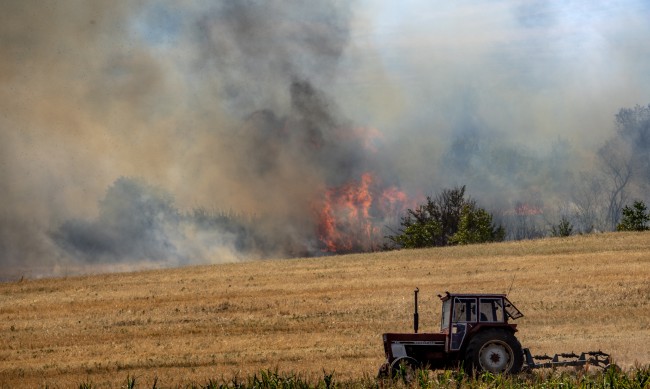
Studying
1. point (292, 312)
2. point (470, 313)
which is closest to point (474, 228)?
point (292, 312)

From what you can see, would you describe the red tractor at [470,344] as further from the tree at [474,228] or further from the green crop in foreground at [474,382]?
the tree at [474,228]

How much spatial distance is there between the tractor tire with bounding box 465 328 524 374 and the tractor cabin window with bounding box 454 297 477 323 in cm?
66

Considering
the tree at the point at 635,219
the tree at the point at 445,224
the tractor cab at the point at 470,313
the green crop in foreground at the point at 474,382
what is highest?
the tree at the point at 445,224

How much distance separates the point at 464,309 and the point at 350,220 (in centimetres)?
6550

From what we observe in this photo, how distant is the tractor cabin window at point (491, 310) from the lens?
2083 centimetres

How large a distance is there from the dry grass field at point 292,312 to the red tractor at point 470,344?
2.45 meters

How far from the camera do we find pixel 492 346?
20219 millimetres

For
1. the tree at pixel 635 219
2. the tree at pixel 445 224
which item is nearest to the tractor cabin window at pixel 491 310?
the tree at pixel 635 219

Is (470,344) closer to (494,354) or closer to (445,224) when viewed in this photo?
(494,354)

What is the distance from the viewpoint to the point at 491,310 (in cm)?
2088

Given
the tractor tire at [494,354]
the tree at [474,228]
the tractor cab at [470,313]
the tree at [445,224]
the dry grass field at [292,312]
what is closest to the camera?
the tractor tire at [494,354]

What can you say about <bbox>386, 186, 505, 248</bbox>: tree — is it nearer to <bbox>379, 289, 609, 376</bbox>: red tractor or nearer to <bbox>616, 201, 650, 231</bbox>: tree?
<bbox>616, 201, 650, 231</bbox>: tree

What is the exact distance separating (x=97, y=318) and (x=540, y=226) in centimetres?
10139

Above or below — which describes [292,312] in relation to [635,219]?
below
